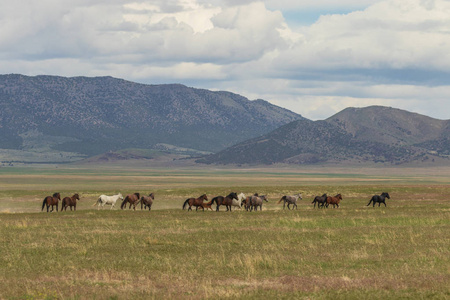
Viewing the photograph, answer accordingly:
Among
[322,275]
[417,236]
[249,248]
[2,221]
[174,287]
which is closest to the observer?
[174,287]

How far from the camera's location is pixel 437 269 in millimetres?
21422

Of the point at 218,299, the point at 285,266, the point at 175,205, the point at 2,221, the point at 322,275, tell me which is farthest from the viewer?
the point at 175,205

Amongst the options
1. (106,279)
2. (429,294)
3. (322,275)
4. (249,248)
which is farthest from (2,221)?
(429,294)

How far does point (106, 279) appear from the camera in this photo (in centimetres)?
2016

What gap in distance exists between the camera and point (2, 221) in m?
39.7

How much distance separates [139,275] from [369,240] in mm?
11242

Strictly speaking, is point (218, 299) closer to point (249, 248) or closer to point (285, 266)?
point (285, 266)

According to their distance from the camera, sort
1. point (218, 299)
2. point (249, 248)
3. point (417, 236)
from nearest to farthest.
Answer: point (218, 299)
point (249, 248)
point (417, 236)

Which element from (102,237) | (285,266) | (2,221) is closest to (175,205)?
(2,221)

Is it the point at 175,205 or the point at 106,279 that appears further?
the point at 175,205

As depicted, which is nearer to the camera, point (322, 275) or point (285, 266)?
point (322, 275)

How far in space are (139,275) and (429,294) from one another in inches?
342

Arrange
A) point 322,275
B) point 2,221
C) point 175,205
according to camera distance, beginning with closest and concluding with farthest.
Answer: point 322,275 → point 2,221 → point 175,205

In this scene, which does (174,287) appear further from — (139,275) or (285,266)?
(285,266)
